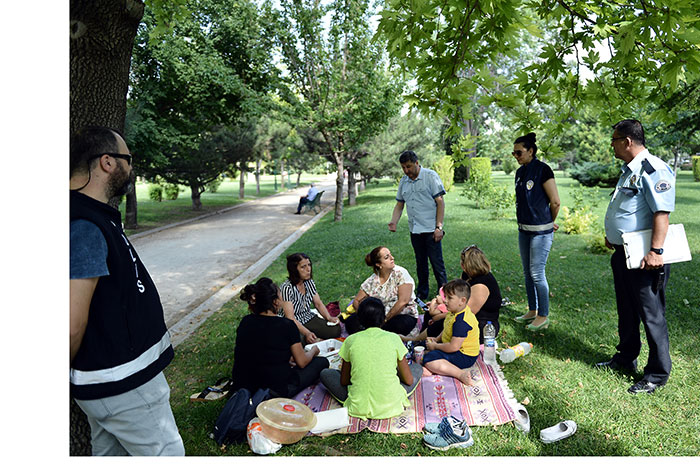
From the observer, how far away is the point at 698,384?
11.7 ft

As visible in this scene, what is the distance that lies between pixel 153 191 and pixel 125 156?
2828 cm

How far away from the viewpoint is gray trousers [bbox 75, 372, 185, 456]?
1.83m

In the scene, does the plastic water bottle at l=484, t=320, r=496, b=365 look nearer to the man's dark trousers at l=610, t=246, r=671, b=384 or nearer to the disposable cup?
the disposable cup

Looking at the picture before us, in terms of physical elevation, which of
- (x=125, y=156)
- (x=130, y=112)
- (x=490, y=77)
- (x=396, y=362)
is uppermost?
(x=130, y=112)

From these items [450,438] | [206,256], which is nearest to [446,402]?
[450,438]

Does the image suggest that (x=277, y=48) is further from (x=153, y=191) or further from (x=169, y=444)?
(x=153, y=191)

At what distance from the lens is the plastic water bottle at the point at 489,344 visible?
4.18 m

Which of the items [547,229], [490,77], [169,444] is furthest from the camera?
[547,229]

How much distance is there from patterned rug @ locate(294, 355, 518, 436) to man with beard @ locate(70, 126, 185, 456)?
1.59m

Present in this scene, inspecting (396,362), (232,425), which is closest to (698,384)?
(396,362)

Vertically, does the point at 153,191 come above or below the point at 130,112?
below

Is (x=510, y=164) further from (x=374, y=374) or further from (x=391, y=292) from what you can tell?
(x=374, y=374)

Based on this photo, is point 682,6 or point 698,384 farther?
point 698,384

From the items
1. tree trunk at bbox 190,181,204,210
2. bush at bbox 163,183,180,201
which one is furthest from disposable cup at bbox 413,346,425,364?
bush at bbox 163,183,180,201
